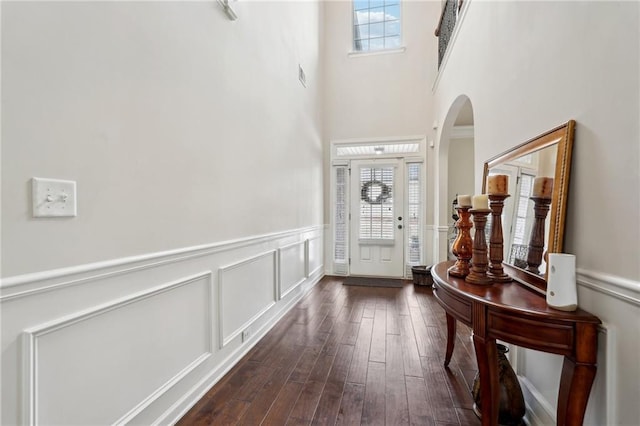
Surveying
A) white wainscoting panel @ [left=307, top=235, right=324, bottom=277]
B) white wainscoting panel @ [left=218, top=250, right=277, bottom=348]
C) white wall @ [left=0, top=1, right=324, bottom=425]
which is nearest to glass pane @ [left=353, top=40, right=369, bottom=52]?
white wall @ [left=0, top=1, right=324, bottom=425]

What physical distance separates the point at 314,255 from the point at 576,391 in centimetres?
366

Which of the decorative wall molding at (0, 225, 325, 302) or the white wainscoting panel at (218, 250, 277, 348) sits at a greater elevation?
the decorative wall molding at (0, 225, 325, 302)

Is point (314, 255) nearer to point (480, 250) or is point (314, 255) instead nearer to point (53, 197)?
point (480, 250)

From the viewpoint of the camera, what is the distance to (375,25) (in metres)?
5.25

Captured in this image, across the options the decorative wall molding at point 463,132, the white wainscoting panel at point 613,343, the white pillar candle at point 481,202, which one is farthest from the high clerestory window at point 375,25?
the white wainscoting panel at point 613,343

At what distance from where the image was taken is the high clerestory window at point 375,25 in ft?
16.9

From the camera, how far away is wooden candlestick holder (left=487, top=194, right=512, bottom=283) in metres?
1.48

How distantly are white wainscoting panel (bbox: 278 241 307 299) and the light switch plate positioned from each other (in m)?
2.09

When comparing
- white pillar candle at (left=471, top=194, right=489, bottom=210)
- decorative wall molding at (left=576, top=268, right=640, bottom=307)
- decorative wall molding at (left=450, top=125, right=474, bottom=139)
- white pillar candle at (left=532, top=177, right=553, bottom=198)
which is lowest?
decorative wall molding at (left=576, top=268, right=640, bottom=307)

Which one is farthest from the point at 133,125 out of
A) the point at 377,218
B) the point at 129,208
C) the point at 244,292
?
the point at 377,218

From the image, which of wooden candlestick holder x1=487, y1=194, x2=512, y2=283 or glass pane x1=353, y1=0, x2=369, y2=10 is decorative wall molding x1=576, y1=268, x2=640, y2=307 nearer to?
wooden candlestick holder x1=487, y1=194, x2=512, y2=283

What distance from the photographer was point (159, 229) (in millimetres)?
1491

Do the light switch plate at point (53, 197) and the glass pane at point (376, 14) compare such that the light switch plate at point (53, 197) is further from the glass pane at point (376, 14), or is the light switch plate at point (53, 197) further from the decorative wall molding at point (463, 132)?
the glass pane at point (376, 14)

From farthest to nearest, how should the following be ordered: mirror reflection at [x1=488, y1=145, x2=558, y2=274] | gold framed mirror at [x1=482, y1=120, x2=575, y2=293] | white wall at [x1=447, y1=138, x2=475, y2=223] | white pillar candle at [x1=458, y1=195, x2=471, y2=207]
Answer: white wall at [x1=447, y1=138, x2=475, y2=223], white pillar candle at [x1=458, y1=195, x2=471, y2=207], mirror reflection at [x1=488, y1=145, x2=558, y2=274], gold framed mirror at [x1=482, y1=120, x2=575, y2=293]
